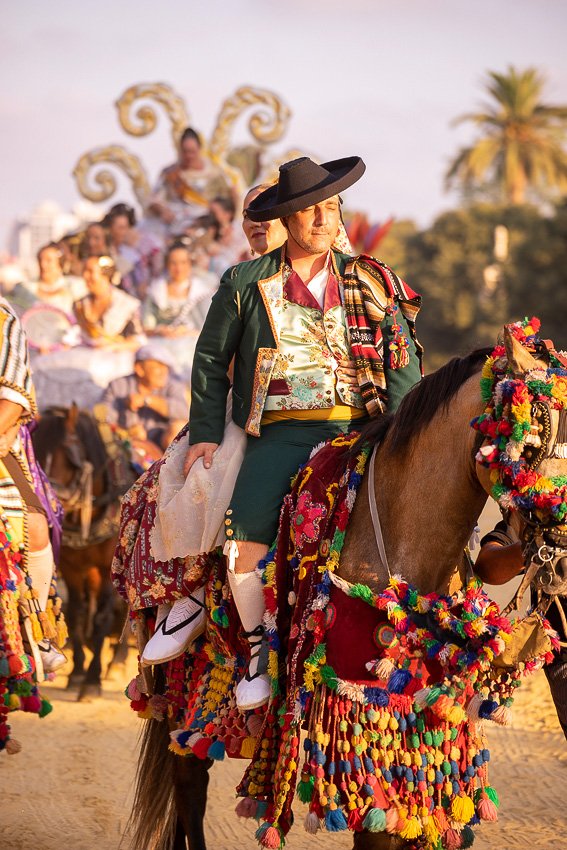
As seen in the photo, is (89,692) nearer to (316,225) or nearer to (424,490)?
(316,225)

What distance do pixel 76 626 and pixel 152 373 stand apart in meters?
3.67

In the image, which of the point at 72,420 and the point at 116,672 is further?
the point at 116,672

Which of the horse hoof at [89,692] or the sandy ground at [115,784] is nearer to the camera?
the sandy ground at [115,784]

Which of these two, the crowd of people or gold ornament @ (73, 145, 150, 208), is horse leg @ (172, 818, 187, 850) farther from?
gold ornament @ (73, 145, 150, 208)

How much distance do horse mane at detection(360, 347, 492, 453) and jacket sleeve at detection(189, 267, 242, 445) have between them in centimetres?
91

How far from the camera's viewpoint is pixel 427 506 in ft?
12.2

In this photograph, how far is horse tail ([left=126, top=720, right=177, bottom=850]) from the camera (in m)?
5.30

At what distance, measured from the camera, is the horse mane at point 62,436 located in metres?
9.79

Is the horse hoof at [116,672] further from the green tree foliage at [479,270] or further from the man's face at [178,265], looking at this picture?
the green tree foliage at [479,270]

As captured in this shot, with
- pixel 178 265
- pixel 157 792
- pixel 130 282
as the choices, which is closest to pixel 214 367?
pixel 157 792

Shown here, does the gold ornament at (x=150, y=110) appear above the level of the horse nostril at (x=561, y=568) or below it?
above

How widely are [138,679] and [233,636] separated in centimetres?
98

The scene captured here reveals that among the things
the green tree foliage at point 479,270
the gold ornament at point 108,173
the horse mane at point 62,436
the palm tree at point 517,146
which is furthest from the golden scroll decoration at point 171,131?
the palm tree at point 517,146

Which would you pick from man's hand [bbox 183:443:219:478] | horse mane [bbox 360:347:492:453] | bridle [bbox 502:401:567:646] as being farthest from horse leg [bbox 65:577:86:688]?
bridle [bbox 502:401:567:646]
